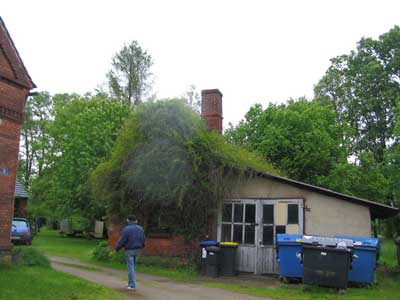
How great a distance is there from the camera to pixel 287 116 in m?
27.4

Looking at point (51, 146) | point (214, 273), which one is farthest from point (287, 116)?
point (51, 146)

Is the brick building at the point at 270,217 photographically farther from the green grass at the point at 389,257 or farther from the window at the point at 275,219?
the green grass at the point at 389,257

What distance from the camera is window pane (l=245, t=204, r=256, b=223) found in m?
14.8

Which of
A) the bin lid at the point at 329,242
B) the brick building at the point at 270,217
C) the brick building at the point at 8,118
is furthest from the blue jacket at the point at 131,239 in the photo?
the brick building at the point at 270,217

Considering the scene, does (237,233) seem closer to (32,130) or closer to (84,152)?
(84,152)

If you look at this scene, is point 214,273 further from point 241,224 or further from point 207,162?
point 207,162

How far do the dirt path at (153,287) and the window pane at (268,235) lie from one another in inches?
130

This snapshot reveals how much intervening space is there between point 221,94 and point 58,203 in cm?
1843

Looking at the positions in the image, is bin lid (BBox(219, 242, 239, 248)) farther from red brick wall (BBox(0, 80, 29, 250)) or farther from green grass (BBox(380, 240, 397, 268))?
red brick wall (BBox(0, 80, 29, 250))

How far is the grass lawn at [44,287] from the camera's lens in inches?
338

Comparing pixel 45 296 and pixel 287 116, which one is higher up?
pixel 287 116

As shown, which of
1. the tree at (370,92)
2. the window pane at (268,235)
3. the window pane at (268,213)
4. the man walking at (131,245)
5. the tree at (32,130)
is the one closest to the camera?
the man walking at (131,245)

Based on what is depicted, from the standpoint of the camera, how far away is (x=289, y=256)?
1227 centimetres

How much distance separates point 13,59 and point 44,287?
6.21m
